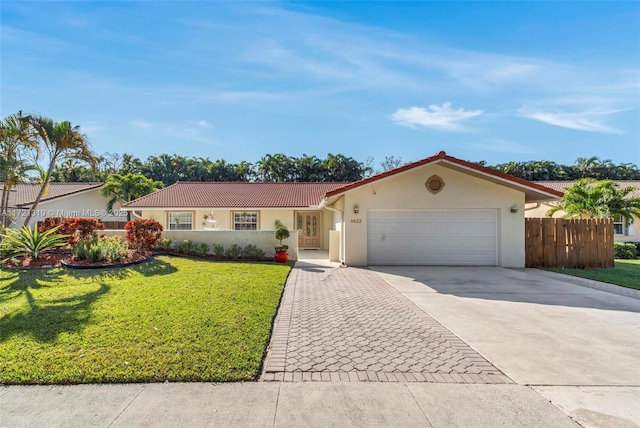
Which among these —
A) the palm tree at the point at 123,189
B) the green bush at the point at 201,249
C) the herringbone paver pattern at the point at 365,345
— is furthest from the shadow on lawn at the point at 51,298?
the palm tree at the point at 123,189

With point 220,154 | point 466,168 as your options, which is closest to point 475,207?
point 466,168

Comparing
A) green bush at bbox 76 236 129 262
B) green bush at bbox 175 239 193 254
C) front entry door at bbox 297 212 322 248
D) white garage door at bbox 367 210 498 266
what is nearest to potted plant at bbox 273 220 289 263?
white garage door at bbox 367 210 498 266

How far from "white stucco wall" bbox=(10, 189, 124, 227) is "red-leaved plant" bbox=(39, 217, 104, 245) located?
12835 mm

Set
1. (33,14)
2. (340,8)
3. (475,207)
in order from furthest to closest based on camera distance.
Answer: (475,207), (340,8), (33,14)

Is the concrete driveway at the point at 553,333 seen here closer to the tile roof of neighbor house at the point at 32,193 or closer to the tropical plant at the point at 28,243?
the tropical plant at the point at 28,243

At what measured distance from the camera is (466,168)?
12.0 metres

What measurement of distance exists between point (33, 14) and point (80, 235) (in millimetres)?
6882

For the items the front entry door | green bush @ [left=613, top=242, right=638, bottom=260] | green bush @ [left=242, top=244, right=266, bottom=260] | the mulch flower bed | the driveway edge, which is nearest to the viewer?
the driveway edge

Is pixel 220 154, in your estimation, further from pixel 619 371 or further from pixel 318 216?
pixel 619 371

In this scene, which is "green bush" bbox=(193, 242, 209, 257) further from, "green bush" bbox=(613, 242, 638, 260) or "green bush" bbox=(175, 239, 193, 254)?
"green bush" bbox=(613, 242, 638, 260)

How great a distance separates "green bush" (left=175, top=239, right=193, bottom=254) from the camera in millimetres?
13656

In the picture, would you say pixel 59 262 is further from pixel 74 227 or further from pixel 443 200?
pixel 443 200

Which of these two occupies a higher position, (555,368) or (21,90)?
(21,90)

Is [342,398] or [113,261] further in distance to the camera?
[113,261]
